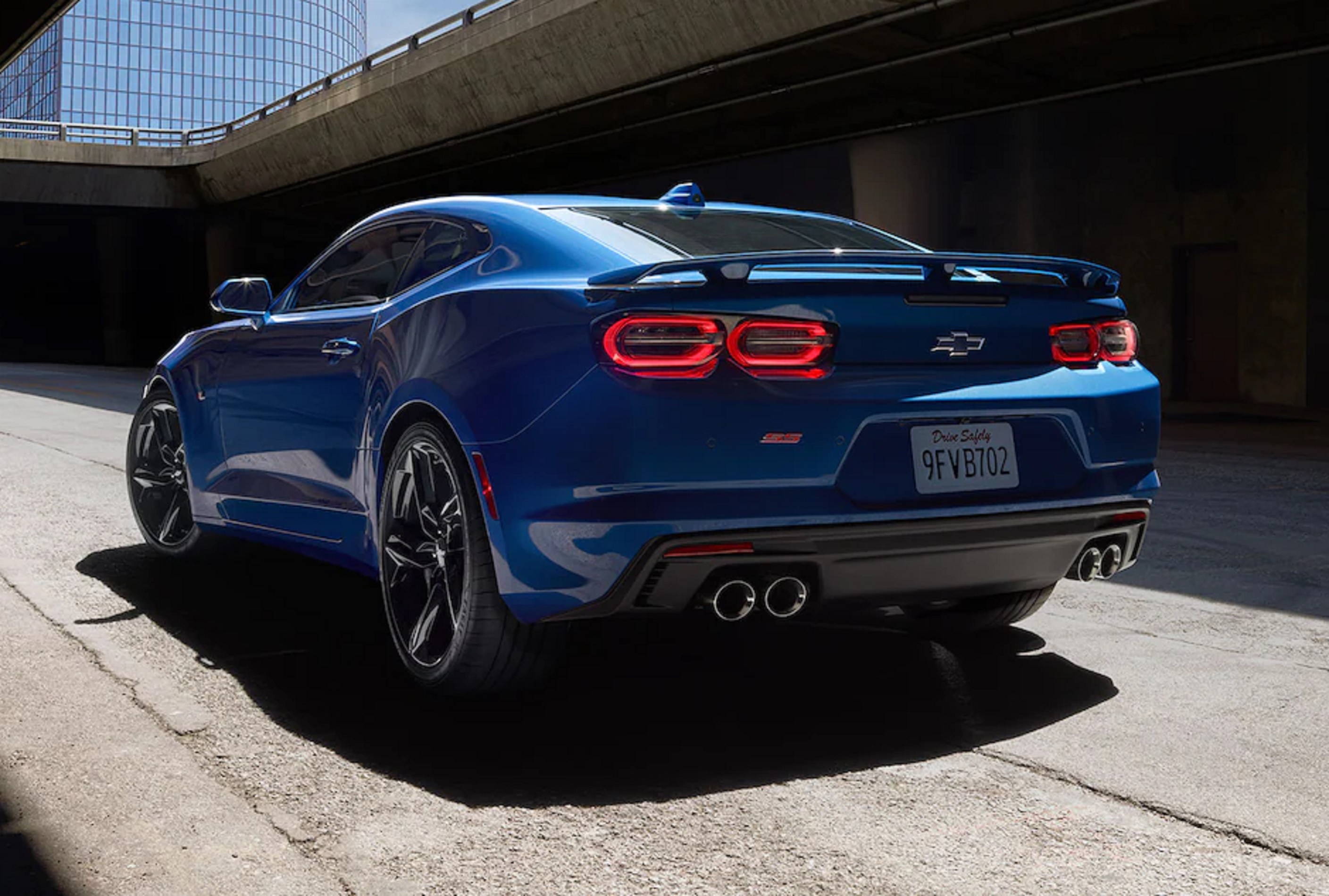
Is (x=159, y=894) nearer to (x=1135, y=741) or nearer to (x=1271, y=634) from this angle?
(x=1135, y=741)

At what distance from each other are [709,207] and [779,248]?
1.77ft

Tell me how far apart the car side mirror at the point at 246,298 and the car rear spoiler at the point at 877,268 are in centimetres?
227

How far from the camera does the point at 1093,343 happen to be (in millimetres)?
4152

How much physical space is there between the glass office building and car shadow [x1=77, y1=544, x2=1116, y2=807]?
126935 millimetres

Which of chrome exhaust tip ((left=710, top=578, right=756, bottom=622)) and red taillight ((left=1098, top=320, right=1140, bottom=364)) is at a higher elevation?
red taillight ((left=1098, top=320, right=1140, bottom=364))

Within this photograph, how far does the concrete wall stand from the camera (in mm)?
23125

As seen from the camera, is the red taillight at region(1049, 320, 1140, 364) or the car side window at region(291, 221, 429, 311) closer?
the red taillight at region(1049, 320, 1140, 364)

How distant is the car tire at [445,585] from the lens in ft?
12.7

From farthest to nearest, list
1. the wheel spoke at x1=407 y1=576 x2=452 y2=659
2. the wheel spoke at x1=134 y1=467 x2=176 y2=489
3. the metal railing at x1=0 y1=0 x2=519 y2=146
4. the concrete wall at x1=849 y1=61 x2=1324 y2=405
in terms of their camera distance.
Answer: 1. the metal railing at x1=0 y1=0 x2=519 y2=146
2. the concrete wall at x1=849 y1=61 x2=1324 y2=405
3. the wheel spoke at x1=134 y1=467 x2=176 y2=489
4. the wheel spoke at x1=407 y1=576 x2=452 y2=659

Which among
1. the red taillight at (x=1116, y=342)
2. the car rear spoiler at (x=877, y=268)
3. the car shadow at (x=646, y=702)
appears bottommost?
the car shadow at (x=646, y=702)

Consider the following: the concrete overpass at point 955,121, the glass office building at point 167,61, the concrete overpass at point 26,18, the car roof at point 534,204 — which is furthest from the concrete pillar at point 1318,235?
the glass office building at point 167,61

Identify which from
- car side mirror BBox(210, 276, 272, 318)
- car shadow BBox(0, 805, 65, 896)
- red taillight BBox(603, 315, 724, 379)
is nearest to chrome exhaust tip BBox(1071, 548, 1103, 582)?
red taillight BBox(603, 315, 724, 379)

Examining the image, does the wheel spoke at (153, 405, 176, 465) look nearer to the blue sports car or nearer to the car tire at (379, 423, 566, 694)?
the blue sports car

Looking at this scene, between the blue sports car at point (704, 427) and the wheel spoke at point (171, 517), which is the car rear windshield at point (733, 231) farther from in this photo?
the wheel spoke at point (171, 517)
